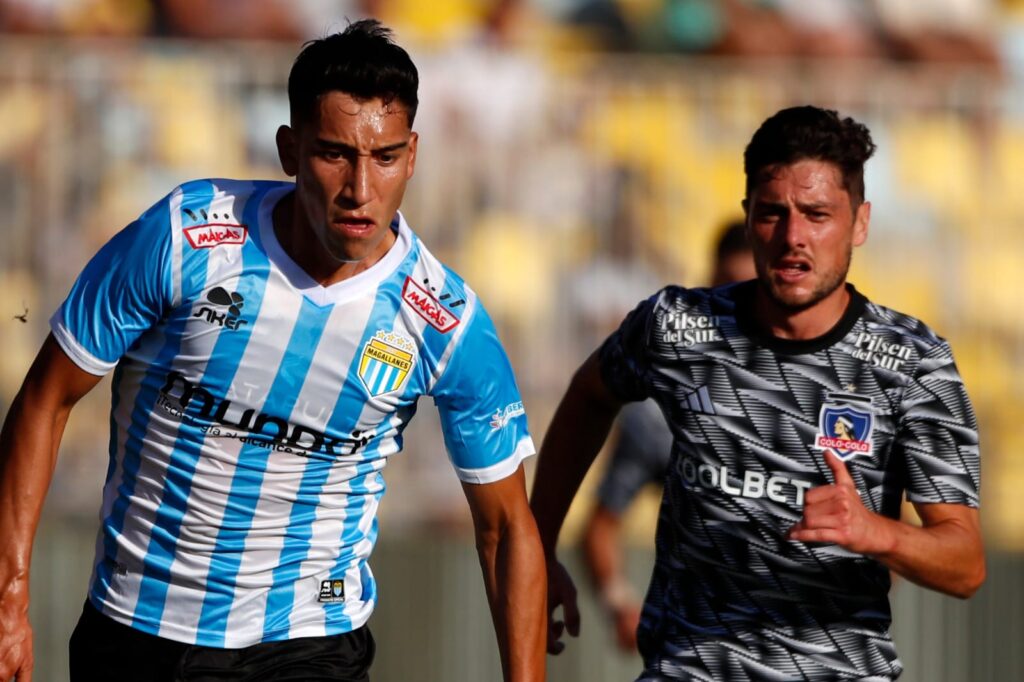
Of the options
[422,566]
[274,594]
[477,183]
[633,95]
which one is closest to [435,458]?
[422,566]

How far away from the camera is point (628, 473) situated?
6195 mm

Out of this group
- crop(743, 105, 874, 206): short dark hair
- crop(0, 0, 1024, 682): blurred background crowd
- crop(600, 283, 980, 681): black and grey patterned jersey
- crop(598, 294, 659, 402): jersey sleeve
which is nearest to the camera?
crop(600, 283, 980, 681): black and grey patterned jersey

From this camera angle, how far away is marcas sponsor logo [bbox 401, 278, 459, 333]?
399 centimetres

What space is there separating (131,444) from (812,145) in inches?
76.0

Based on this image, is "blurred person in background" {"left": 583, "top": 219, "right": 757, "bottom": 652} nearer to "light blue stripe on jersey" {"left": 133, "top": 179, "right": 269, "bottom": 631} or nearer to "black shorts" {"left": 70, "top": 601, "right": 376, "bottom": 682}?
"black shorts" {"left": 70, "top": 601, "right": 376, "bottom": 682}

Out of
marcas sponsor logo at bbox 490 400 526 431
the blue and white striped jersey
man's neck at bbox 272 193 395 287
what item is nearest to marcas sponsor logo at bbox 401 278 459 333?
the blue and white striped jersey

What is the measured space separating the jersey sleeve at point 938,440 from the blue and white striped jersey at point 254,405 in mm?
1003

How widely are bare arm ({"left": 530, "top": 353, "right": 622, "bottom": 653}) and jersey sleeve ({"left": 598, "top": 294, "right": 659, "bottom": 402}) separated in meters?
0.08

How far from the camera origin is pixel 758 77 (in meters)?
9.37

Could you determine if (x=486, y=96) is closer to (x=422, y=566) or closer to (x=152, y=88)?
(x=152, y=88)

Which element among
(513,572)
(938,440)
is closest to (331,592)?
(513,572)

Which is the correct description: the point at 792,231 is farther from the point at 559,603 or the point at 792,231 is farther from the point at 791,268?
the point at 559,603

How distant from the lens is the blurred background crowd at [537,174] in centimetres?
862

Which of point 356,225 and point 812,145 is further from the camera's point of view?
point 812,145
